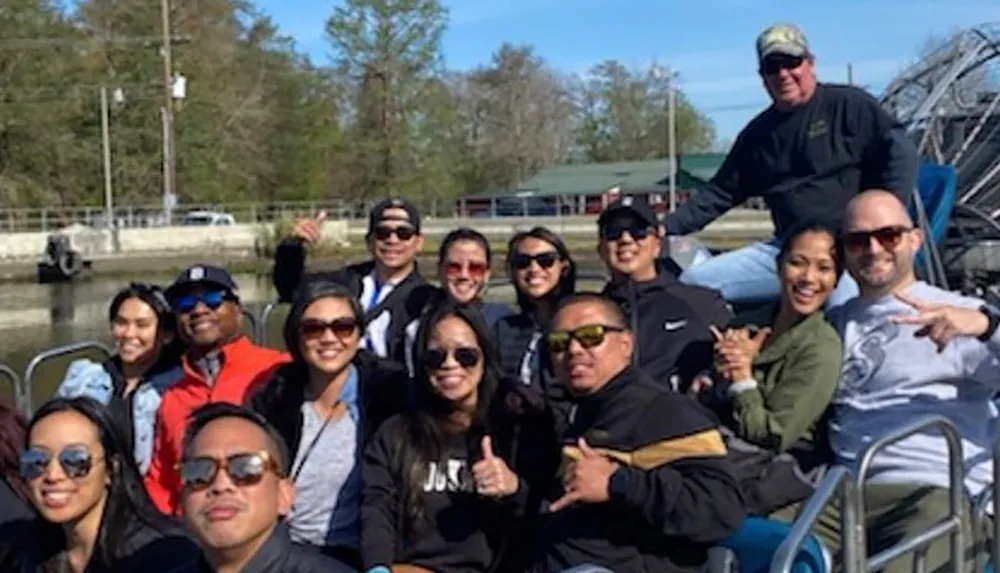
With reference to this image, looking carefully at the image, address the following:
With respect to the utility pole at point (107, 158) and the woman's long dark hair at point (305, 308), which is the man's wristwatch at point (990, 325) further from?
the utility pole at point (107, 158)

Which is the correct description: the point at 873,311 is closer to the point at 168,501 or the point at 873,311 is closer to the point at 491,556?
the point at 491,556

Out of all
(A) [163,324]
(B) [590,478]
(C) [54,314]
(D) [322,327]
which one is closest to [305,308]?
(D) [322,327]

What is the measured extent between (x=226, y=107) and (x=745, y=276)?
52.4 meters

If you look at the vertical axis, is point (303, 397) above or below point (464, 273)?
below

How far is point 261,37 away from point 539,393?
60704 mm

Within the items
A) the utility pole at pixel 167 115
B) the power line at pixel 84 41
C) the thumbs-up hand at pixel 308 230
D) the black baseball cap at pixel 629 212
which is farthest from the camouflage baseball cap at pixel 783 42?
the power line at pixel 84 41

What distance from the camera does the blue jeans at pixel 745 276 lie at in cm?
656

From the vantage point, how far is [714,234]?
4075cm

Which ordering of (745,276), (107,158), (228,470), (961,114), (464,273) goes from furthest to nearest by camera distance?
(107,158) → (961,114) → (745,276) → (464,273) → (228,470)

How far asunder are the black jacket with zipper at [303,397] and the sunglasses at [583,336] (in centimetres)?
87

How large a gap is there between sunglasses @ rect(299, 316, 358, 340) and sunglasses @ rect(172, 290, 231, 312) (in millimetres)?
552

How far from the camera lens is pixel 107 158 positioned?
1960 inches

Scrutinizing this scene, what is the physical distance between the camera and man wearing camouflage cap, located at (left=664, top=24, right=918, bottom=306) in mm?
5898

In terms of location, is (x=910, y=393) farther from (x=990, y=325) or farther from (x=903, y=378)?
(x=990, y=325)
